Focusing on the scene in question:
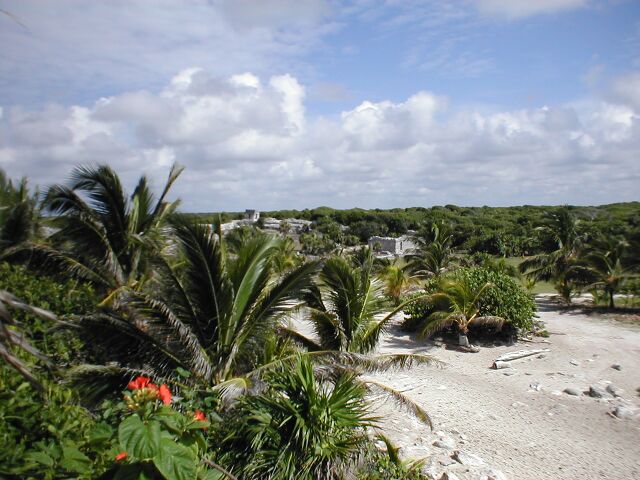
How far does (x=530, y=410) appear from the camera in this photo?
10.0 m

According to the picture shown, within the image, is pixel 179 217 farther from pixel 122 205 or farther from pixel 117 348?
pixel 122 205

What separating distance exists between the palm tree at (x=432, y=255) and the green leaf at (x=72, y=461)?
2071 centimetres

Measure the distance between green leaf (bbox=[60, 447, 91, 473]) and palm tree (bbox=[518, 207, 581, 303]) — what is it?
2247 centimetres

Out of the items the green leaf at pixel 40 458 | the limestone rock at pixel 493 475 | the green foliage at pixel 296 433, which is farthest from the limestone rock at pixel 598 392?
the green leaf at pixel 40 458

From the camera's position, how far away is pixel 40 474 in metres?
2.24

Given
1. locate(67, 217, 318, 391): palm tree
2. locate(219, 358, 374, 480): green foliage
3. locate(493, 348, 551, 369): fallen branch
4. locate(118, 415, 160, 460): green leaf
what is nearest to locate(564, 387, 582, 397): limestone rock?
locate(493, 348, 551, 369): fallen branch

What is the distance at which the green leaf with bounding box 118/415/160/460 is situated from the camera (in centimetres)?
205

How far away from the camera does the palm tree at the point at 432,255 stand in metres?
22.7

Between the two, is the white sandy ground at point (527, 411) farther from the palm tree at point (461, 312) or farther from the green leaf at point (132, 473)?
the green leaf at point (132, 473)

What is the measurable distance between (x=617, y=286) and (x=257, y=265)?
19.3 metres

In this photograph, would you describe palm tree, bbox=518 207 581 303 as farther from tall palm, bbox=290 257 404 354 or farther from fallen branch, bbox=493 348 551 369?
tall palm, bbox=290 257 404 354

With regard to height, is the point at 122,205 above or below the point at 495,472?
above

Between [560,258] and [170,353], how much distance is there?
21780 mm

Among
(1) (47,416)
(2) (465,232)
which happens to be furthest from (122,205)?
(2) (465,232)
